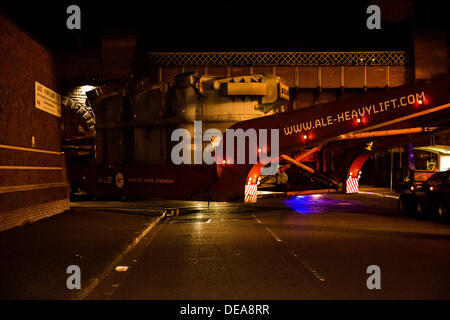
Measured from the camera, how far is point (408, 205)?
49.5 ft

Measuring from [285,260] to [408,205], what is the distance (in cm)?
845

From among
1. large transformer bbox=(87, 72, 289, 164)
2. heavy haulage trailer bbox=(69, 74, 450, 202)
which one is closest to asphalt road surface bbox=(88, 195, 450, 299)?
Answer: heavy haulage trailer bbox=(69, 74, 450, 202)

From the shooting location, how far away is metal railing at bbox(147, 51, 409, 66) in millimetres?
27156

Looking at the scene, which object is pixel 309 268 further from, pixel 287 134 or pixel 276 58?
pixel 276 58

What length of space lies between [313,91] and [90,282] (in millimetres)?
23106

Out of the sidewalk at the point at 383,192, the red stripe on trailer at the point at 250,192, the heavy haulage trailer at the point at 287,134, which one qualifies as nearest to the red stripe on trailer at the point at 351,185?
the heavy haulage trailer at the point at 287,134

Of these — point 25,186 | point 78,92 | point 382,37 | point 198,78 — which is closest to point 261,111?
point 198,78

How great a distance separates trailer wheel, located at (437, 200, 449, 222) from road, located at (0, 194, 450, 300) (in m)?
0.29

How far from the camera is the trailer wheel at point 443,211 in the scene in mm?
13123

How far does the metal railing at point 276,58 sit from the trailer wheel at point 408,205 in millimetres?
13572

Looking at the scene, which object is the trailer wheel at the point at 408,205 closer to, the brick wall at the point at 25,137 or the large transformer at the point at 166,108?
the large transformer at the point at 166,108
